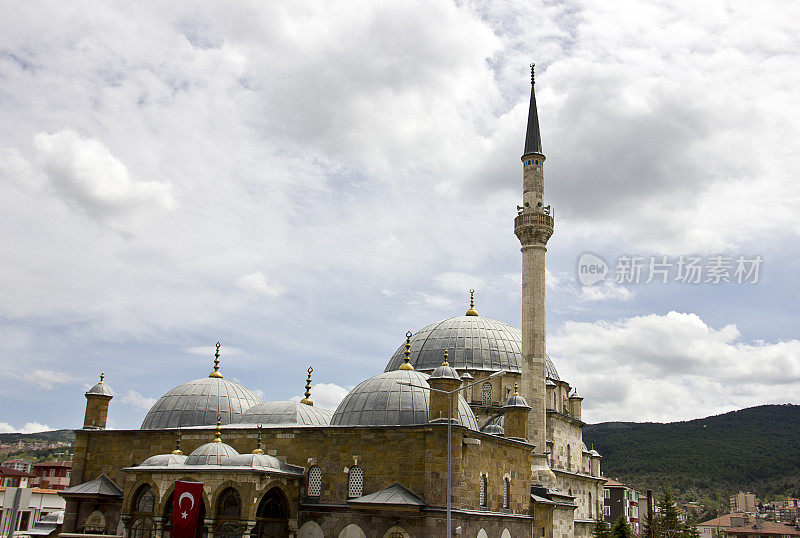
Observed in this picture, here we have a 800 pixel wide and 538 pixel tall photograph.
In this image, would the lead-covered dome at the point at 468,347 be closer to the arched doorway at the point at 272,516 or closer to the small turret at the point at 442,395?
the small turret at the point at 442,395

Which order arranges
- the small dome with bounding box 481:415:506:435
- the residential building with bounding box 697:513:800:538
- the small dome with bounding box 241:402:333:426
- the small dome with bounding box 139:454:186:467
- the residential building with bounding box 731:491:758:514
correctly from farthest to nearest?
the residential building with bounding box 731:491:758:514, the residential building with bounding box 697:513:800:538, the small dome with bounding box 481:415:506:435, the small dome with bounding box 241:402:333:426, the small dome with bounding box 139:454:186:467

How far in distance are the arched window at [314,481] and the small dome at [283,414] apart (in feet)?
11.1

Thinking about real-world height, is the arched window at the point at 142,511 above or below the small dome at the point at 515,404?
below

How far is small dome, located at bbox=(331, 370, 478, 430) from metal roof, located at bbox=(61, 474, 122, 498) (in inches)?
403

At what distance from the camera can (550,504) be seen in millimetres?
29906

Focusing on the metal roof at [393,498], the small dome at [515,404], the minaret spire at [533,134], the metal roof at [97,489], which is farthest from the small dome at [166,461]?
the minaret spire at [533,134]

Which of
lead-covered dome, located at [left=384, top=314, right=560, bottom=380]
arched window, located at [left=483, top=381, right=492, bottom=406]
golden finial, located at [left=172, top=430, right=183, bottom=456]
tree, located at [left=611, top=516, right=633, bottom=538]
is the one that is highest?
lead-covered dome, located at [left=384, top=314, right=560, bottom=380]

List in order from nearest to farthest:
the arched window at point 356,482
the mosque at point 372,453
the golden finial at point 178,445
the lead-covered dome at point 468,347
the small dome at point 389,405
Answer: the mosque at point 372,453, the arched window at point 356,482, the small dome at point 389,405, the golden finial at point 178,445, the lead-covered dome at point 468,347

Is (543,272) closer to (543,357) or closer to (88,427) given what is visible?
(543,357)

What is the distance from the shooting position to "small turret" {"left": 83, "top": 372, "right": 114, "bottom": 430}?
3288cm

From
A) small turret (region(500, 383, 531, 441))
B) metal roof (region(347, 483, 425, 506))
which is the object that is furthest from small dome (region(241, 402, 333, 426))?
small turret (region(500, 383, 531, 441))

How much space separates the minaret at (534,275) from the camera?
33344 mm

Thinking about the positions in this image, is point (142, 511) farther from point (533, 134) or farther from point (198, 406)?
point (533, 134)

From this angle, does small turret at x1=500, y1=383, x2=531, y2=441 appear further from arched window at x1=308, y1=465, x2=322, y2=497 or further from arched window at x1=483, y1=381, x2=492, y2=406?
arched window at x1=308, y1=465, x2=322, y2=497
